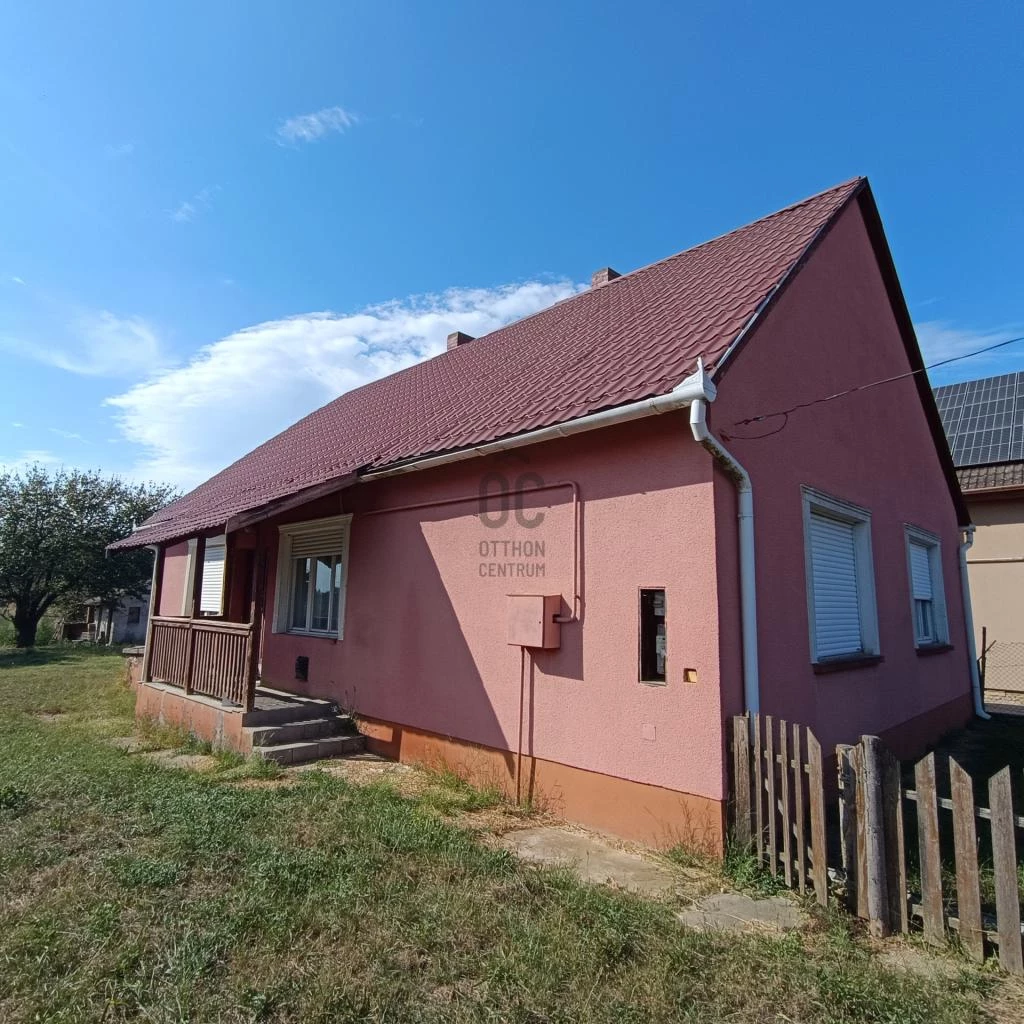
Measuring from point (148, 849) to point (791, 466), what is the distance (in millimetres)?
6054

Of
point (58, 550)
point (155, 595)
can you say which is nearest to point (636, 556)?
point (155, 595)

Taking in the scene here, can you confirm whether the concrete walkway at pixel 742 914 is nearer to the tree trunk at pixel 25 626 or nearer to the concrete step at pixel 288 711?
the concrete step at pixel 288 711

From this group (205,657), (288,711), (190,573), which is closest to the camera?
(288,711)

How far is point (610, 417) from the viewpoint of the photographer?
527 centimetres

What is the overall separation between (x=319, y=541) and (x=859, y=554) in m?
6.94

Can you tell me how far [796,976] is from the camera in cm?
311

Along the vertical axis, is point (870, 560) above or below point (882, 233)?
below

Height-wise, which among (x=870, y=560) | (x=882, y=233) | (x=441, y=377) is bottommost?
(x=870, y=560)

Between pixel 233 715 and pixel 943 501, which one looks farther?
pixel 943 501

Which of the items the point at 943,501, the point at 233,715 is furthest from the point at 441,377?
the point at 943,501

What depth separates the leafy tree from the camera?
24.0 m

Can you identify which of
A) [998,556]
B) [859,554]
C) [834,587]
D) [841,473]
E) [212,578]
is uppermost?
[841,473]

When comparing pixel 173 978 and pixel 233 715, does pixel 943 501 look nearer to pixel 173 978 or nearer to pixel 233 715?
pixel 233 715

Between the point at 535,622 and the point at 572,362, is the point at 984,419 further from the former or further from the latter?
the point at 535,622
